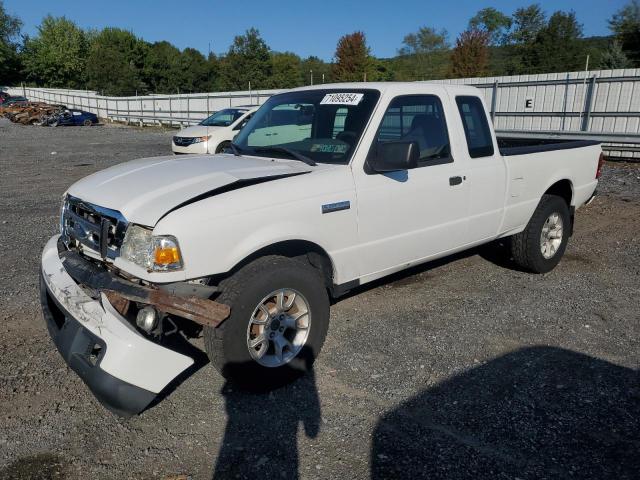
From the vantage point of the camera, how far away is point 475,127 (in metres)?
4.80

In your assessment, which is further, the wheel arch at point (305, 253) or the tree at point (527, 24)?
the tree at point (527, 24)

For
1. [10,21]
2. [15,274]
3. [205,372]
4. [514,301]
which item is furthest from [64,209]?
[10,21]

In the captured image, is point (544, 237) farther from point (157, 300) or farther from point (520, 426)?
point (157, 300)

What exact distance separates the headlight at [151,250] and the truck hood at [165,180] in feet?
0.25

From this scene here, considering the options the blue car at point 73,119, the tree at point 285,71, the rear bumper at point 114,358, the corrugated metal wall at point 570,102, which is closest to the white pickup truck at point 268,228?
the rear bumper at point 114,358

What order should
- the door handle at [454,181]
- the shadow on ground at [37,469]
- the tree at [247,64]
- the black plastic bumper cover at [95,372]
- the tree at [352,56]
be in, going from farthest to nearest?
the tree at [247,64]
the tree at [352,56]
the door handle at [454,181]
the black plastic bumper cover at [95,372]
the shadow on ground at [37,469]

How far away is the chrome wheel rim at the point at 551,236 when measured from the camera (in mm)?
5766

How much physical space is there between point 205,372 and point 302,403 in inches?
31.3

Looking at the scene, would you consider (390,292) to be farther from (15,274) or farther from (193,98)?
(193,98)

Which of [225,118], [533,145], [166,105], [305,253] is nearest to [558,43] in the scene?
[166,105]

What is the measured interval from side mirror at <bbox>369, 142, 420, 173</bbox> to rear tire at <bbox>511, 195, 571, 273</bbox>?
2.42 metres

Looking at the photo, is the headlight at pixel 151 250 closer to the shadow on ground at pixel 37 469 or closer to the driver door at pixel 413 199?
the shadow on ground at pixel 37 469

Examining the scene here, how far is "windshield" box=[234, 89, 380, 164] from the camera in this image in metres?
4.00

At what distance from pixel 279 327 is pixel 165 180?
3.98ft
